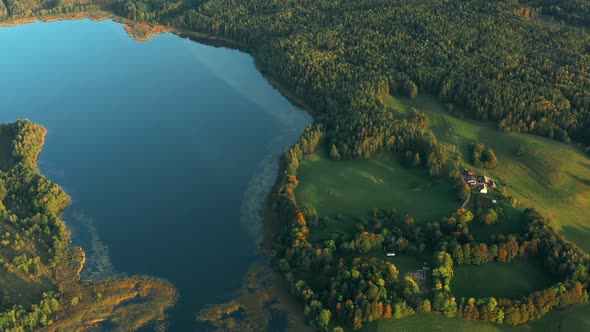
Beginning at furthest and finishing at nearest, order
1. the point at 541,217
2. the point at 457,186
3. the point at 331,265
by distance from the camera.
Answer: the point at 457,186 < the point at 541,217 < the point at 331,265

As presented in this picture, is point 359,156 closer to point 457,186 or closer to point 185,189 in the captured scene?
point 457,186

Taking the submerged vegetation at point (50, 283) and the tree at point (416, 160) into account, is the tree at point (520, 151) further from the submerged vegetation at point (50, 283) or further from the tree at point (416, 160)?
the submerged vegetation at point (50, 283)

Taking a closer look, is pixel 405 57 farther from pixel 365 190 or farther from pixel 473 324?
Result: pixel 473 324

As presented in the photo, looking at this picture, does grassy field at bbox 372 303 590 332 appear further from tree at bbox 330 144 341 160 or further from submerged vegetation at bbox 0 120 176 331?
tree at bbox 330 144 341 160

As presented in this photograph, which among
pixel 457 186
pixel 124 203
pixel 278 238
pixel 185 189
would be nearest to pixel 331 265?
pixel 278 238

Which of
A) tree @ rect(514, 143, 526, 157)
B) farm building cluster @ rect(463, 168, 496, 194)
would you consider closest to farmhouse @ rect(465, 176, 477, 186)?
farm building cluster @ rect(463, 168, 496, 194)

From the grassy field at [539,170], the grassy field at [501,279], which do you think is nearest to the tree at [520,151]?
the grassy field at [539,170]

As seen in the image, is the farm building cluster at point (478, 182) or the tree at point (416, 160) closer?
the farm building cluster at point (478, 182)
